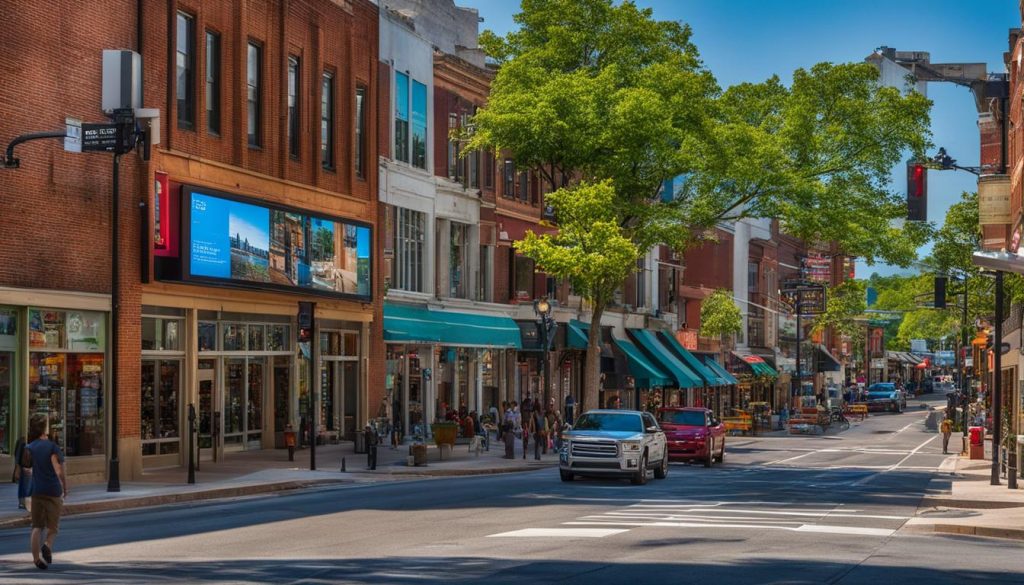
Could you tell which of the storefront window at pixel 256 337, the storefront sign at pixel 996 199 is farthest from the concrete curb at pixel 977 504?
the storefront window at pixel 256 337

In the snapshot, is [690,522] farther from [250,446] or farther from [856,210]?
[856,210]

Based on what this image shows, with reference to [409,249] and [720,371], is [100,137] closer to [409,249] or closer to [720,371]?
[409,249]

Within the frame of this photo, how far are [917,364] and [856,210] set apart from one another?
478 feet

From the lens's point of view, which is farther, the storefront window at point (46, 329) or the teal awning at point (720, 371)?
the teal awning at point (720, 371)

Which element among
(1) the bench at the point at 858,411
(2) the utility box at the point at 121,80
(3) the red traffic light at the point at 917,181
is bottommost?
(1) the bench at the point at 858,411

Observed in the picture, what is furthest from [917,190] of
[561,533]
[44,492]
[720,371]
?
[720,371]

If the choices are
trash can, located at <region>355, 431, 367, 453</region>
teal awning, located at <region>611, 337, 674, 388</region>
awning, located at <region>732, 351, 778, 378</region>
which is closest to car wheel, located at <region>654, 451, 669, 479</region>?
trash can, located at <region>355, 431, 367, 453</region>

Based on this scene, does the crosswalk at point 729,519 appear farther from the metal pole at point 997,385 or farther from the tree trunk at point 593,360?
the tree trunk at point 593,360

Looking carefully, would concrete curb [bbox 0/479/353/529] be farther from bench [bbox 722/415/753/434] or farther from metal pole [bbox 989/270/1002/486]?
bench [bbox 722/415/753/434]

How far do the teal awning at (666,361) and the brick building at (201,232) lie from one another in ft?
84.7

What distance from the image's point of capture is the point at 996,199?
36.5 meters

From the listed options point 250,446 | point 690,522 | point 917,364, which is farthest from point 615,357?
point 917,364

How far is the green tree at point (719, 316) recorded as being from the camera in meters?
84.9

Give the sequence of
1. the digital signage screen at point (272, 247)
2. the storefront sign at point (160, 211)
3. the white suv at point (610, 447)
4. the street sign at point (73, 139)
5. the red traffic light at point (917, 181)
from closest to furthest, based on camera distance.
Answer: the street sign at point (73, 139) < the red traffic light at point (917, 181) < the white suv at point (610, 447) < the storefront sign at point (160, 211) < the digital signage screen at point (272, 247)
